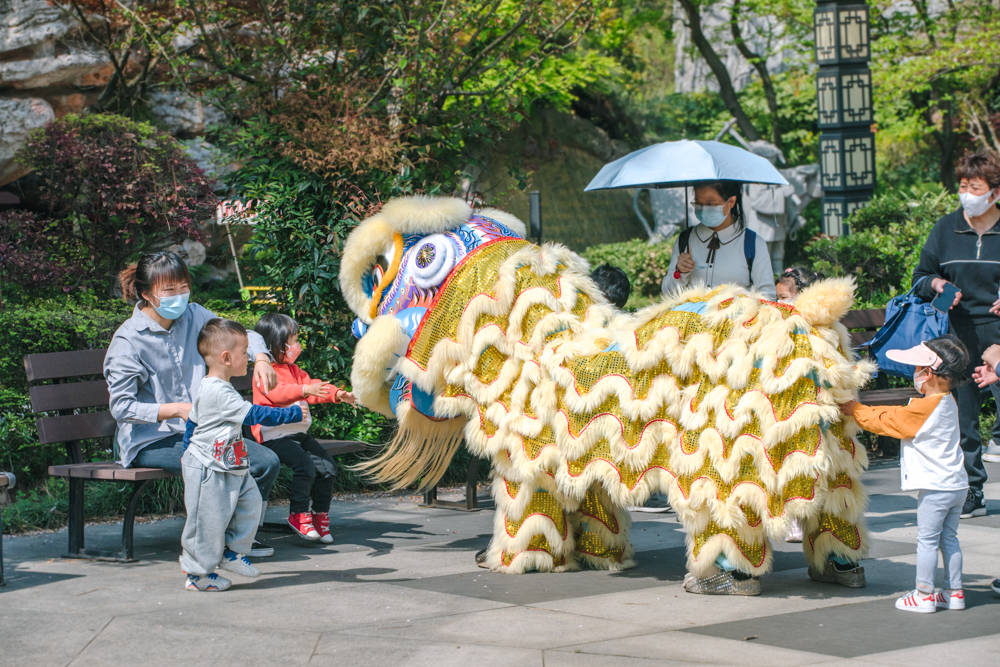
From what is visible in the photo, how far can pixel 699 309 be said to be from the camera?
516 cm

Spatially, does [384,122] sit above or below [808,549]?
above

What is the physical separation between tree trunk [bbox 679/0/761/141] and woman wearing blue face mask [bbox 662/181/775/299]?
1582 cm

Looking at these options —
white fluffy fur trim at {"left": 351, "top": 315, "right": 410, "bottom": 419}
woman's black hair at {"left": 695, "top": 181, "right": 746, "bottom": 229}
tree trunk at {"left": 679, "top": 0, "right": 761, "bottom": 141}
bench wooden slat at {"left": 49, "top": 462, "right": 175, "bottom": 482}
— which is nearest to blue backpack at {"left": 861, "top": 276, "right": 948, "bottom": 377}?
woman's black hair at {"left": 695, "top": 181, "right": 746, "bottom": 229}

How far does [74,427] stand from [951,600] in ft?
Result: 13.9

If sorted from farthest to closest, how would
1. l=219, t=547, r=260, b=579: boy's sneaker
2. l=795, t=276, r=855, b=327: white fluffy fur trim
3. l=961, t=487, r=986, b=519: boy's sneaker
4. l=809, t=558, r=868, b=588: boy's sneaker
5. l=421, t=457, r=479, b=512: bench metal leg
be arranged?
l=421, t=457, r=479, b=512: bench metal leg < l=961, t=487, r=986, b=519: boy's sneaker < l=219, t=547, r=260, b=579: boy's sneaker < l=809, t=558, r=868, b=588: boy's sneaker < l=795, t=276, r=855, b=327: white fluffy fur trim

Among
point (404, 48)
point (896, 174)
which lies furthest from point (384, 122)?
point (896, 174)

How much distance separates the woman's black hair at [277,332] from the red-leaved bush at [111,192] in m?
4.24

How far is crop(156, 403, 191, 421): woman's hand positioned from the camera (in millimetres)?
5680

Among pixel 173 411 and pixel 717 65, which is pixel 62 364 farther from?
pixel 717 65

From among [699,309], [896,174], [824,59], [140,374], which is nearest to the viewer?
[699,309]

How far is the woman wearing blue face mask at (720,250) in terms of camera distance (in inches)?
247

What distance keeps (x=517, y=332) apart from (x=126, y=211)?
6.04 meters

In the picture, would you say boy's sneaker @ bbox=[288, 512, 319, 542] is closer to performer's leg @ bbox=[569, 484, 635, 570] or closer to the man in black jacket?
performer's leg @ bbox=[569, 484, 635, 570]

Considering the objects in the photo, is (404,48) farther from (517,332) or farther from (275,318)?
(517,332)
